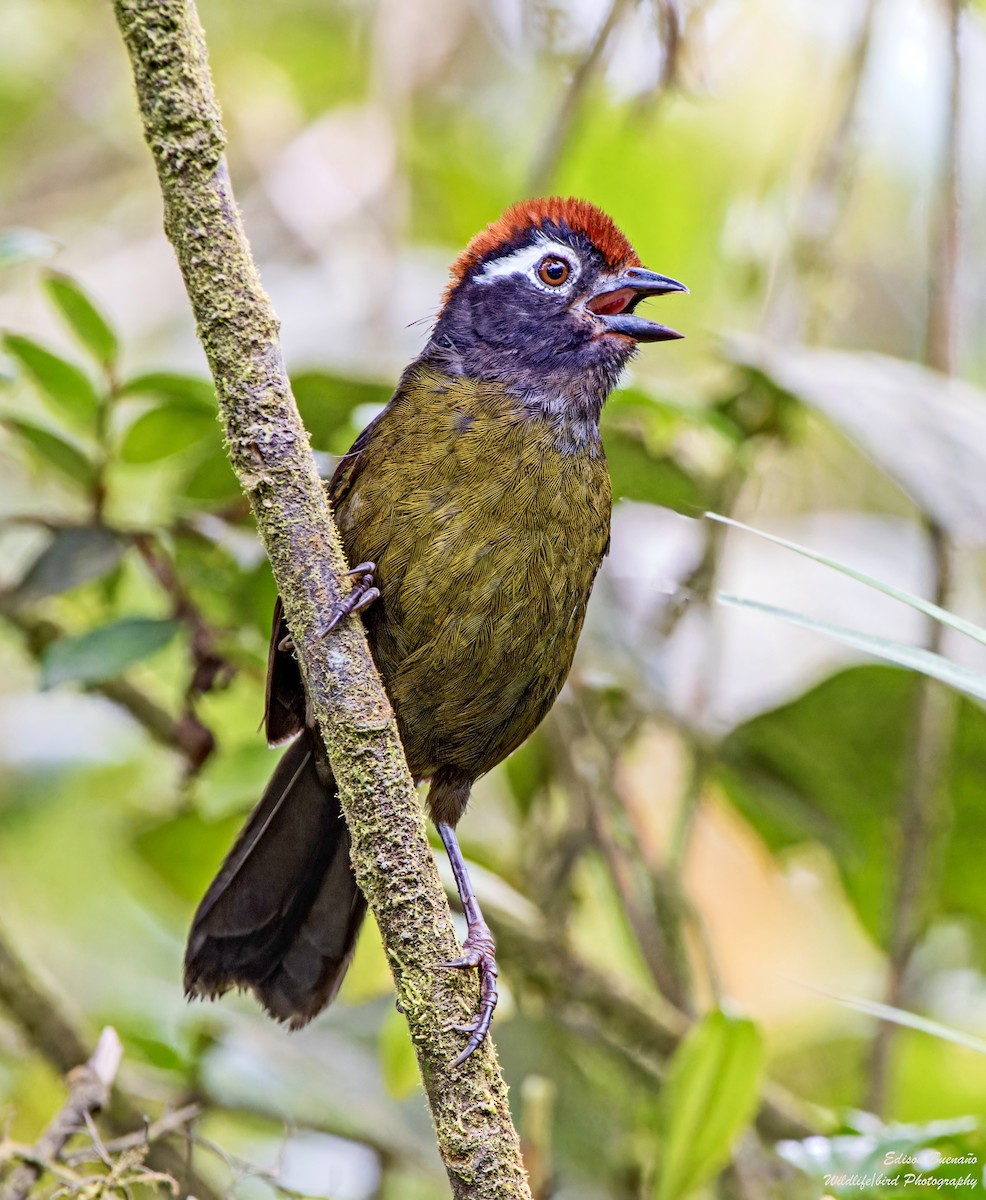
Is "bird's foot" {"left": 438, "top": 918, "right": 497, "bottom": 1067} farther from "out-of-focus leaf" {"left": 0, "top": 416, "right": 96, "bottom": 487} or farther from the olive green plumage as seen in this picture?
"out-of-focus leaf" {"left": 0, "top": 416, "right": 96, "bottom": 487}

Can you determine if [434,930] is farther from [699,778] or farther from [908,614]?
[908,614]

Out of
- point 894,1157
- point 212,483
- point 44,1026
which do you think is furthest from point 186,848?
point 894,1157

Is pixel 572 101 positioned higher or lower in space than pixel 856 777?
higher

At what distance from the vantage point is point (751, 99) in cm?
570

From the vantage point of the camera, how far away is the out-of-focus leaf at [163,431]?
2988 millimetres

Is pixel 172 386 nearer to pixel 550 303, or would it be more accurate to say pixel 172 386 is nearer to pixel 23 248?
pixel 23 248

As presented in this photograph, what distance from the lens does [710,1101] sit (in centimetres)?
261

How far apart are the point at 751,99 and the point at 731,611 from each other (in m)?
2.89

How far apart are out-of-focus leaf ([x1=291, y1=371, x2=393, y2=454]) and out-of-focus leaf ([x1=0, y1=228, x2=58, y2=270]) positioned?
553 mm

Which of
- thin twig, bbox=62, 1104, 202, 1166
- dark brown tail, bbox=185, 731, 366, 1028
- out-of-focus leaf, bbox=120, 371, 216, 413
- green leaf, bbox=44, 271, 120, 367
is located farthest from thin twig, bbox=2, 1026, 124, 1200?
green leaf, bbox=44, 271, 120, 367

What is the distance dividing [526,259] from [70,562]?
1.15 m

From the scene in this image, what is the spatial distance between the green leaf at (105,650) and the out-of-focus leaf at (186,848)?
0.75 meters

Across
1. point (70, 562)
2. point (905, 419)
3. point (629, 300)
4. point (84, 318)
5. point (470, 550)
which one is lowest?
point (70, 562)

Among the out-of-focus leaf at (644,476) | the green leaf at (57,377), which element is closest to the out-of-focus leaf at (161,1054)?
the green leaf at (57,377)
